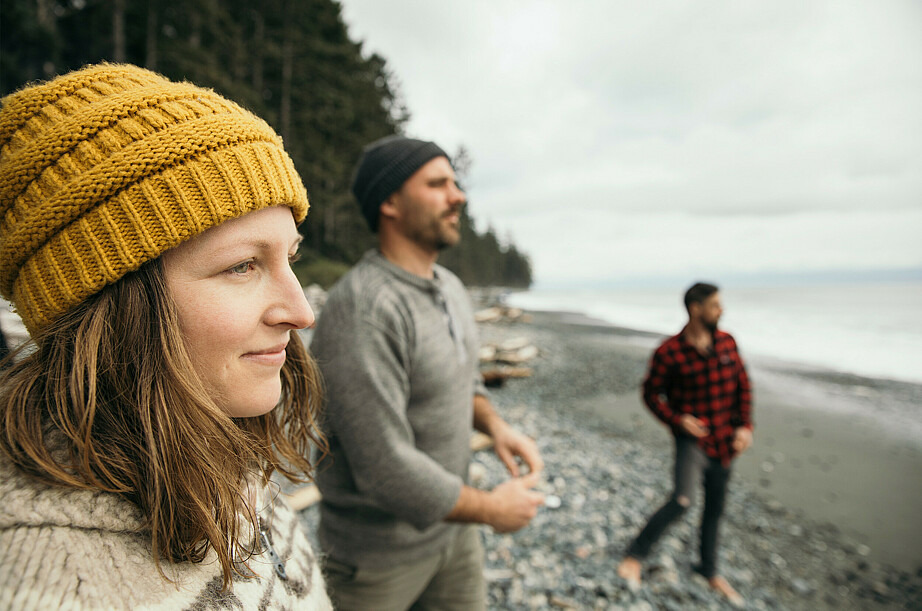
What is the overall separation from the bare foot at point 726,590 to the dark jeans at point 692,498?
0.22ft

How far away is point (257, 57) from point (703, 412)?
64.1 ft

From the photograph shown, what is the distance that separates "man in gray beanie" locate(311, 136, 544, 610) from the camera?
6.12 ft

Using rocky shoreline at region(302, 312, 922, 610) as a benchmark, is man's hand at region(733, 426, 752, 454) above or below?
above

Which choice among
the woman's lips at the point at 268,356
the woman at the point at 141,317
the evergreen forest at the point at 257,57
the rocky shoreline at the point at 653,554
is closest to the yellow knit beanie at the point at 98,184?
the woman at the point at 141,317

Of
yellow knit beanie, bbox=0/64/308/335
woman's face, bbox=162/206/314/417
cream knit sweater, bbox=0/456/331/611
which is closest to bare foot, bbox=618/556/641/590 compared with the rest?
cream knit sweater, bbox=0/456/331/611

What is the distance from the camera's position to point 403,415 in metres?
1.92

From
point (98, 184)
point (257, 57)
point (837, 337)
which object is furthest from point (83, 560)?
point (837, 337)

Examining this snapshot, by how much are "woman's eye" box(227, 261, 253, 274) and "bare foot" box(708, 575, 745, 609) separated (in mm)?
5634

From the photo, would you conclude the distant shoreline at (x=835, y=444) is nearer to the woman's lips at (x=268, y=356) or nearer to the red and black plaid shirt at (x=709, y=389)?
the red and black plaid shirt at (x=709, y=389)

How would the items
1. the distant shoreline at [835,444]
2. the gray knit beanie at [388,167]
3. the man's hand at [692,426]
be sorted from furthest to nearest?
1. the distant shoreline at [835,444]
2. the man's hand at [692,426]
3. the gray knit beanie at [388,167]

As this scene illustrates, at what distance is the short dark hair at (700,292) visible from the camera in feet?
13.5

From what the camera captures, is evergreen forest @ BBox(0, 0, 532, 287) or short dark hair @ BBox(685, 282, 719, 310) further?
evergreen forest @ BBox(0, 0, 532, 287)

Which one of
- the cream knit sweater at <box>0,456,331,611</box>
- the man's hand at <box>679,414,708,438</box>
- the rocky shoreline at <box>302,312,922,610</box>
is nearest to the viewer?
the cream knit sweater at <box>0,456,331,611</box>

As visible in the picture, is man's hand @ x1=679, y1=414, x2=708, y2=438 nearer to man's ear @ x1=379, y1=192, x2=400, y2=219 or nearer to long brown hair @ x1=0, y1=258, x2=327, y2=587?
man's ear @ x1=379, y1=192, x2=400, y2=219
